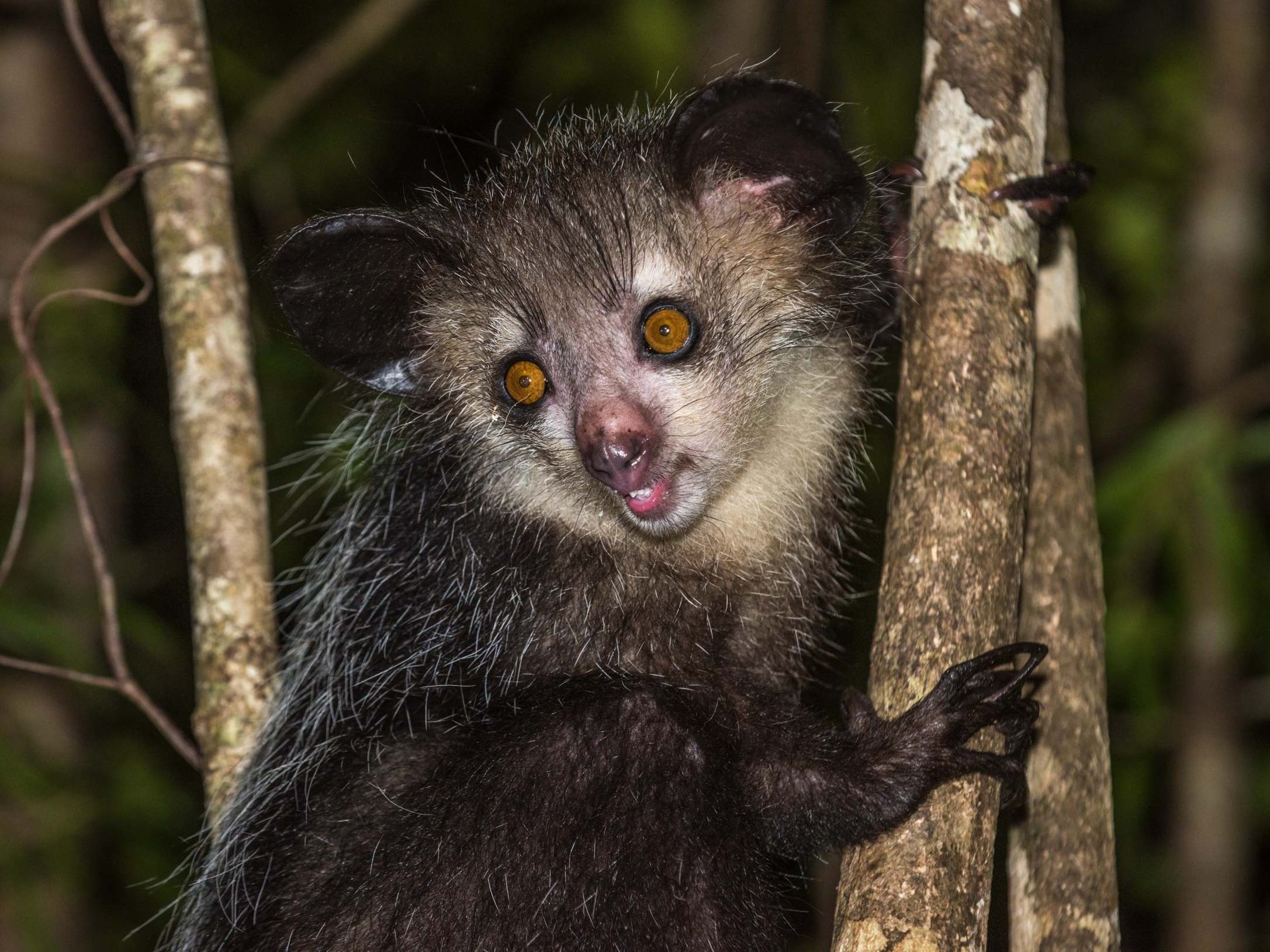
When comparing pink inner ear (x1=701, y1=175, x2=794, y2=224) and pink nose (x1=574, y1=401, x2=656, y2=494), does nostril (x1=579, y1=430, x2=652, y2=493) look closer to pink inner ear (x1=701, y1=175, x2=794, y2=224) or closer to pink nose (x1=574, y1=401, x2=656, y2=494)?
pink nose (x1=574, y1=401, x2=656, y2=494)

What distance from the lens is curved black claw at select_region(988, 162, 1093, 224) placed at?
2783mm

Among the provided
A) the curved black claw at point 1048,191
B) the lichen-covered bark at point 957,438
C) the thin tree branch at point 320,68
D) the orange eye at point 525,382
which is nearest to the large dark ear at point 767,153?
the lichen-covered bark at point 957,438

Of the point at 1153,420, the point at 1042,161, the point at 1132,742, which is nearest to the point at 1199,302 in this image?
the point at 1153,420

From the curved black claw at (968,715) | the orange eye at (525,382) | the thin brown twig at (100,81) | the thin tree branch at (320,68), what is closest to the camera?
the curved black claw at (968,715)

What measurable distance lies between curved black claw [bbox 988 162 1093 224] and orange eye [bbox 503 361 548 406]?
1150mm

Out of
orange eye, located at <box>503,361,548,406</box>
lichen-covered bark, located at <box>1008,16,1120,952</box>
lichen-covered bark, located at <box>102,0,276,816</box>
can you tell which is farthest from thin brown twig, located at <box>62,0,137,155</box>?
lichen-covered bark, located at <box>1008,16,1120,952</box>

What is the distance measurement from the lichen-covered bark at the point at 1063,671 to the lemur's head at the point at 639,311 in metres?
0.52

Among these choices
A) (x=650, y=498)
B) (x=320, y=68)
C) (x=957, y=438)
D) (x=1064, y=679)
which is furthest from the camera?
(x=320, y=68)

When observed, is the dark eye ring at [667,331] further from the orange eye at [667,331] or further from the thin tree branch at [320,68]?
the thin tree branch at [320,68]

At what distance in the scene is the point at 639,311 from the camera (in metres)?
3.24

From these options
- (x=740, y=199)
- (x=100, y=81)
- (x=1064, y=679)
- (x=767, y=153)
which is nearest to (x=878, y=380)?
(x=740, y=199)

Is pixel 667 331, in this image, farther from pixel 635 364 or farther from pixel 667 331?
pixel 635 364

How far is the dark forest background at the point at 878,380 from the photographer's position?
4766mm

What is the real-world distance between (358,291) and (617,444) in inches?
33.8
